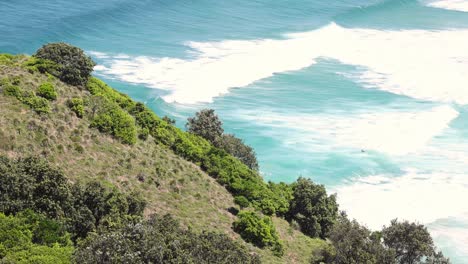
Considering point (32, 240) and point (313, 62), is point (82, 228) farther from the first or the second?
point (313, 62)

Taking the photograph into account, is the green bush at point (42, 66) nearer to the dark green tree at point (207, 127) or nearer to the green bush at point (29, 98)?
the green bush at point (29, 98)

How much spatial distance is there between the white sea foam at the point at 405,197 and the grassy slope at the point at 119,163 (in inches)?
721

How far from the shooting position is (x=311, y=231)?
53.2 meters

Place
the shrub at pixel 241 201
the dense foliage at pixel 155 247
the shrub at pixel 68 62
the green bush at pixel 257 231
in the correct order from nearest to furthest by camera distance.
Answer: the dense foliage at pixel 155 247
the green bush at pixel 257 231
the shrub at pixel 241 201
the shrub at pixel 68 62

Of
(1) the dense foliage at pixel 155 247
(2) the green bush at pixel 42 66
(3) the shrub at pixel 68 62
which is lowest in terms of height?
(1) the dense foliage at pixel 155 247

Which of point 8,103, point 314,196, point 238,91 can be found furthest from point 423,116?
point 8,103

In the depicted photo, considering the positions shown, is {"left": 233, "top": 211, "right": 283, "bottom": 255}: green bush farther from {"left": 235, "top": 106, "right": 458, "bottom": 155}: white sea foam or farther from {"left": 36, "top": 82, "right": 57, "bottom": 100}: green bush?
{"left": 235, "top": 106, "right": 458, "bottom": 155}: white sea foam

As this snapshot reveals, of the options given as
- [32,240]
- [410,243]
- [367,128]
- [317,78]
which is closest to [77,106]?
[32,240]

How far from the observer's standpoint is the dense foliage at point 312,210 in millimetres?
53375

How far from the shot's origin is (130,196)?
124ft

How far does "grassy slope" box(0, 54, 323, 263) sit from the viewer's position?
41000 mm

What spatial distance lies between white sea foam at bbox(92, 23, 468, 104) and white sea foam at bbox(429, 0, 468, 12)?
2658 centimetres

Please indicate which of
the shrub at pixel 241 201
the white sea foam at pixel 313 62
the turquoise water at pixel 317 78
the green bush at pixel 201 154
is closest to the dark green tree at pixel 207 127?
the green bush at pixel 201 154

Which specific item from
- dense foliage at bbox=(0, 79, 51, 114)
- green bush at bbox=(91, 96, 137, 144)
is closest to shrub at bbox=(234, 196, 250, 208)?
green bush at bbox=(91, 96, 137, 144)
